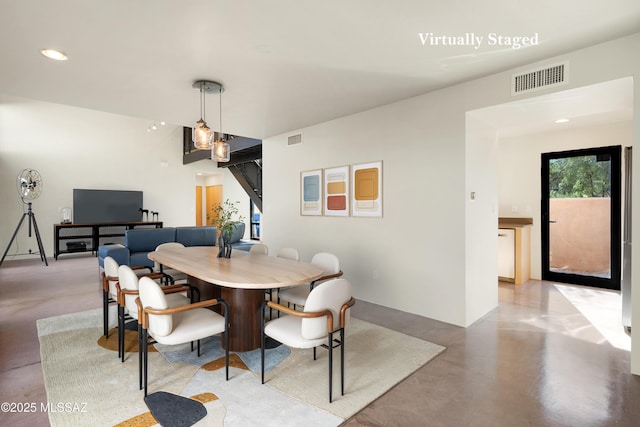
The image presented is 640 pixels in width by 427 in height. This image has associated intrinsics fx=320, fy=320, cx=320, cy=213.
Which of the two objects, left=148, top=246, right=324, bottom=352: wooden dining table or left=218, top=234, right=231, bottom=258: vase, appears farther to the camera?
left=218, top=234, right=231, bottom=258: vase

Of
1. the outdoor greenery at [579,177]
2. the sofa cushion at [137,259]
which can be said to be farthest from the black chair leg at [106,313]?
the outdoor greenery at [579,177]

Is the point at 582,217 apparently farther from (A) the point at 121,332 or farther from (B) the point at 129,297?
(A) the point at 121,332

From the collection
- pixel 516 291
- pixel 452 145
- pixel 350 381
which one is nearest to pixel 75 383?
pixel 350 381

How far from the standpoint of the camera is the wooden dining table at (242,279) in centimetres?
234

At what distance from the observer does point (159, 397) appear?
2.13 meters

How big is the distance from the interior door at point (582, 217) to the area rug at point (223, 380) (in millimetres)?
3708

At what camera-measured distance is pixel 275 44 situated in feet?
8.22

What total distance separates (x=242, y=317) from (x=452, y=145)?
272 centimetres

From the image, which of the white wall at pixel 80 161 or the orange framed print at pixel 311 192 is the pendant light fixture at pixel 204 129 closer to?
the orange framed print at pixel 311 192

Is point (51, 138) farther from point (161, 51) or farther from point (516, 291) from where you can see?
point (516, 291)

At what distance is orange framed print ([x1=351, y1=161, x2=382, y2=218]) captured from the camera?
→ 411cm

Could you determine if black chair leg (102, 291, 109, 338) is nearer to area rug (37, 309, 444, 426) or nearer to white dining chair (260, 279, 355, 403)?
area rug (37, 309, 444, 426)

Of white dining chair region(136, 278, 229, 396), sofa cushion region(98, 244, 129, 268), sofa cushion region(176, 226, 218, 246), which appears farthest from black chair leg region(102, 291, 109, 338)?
sofa cushion region(176, 226, 218, 246)

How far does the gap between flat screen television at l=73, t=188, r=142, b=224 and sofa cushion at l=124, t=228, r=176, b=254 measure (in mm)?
4186
